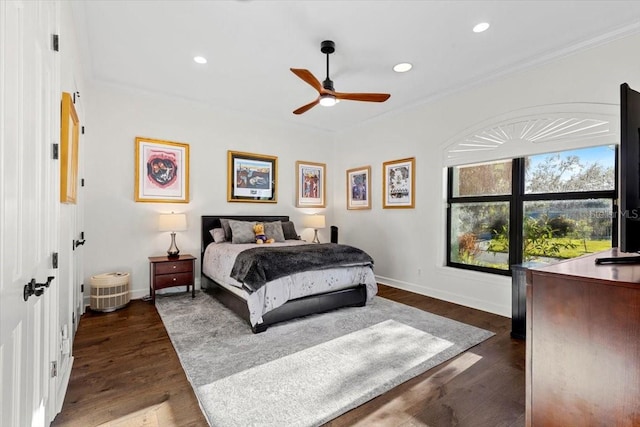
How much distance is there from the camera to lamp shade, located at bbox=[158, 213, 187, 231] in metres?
4.23

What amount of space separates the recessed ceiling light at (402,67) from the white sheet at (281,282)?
2.48 m

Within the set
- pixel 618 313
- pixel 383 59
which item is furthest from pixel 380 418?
pixel 383 59

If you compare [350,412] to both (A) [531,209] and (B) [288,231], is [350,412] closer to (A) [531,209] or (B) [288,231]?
(A) [531,209]

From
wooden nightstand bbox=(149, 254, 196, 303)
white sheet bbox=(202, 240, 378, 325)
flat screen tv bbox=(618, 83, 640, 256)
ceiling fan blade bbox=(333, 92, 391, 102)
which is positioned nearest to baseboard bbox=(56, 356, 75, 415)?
white sheet bbox=(202, 240, 378, 325)

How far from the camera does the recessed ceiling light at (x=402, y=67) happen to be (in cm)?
356

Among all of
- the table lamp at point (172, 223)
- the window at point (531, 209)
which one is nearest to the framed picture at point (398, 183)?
the window at point (531, 209)

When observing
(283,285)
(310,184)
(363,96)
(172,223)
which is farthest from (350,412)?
(310,184)

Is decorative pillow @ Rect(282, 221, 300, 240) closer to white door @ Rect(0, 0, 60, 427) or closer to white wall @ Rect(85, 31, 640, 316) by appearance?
white wall @ Rect(85, 31, 640, 316)

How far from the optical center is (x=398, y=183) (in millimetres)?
5004

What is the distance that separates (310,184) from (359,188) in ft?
3.27

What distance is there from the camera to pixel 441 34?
297 cm

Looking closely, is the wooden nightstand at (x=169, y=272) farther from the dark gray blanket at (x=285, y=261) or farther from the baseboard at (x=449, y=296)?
the baseboard at (x=449, y=296)

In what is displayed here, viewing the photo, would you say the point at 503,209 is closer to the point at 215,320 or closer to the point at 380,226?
the point at 380,226

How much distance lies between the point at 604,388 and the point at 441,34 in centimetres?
303
